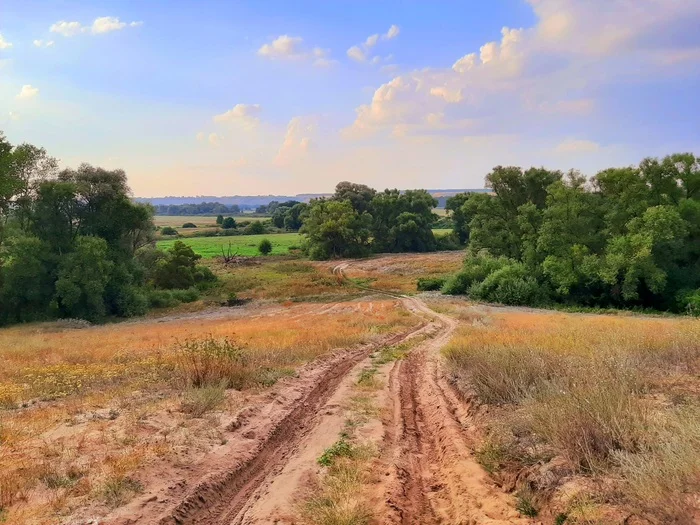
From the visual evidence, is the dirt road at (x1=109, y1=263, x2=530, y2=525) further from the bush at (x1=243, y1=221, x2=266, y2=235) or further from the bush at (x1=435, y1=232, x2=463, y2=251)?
the bush at (x1=243, y1=221, x2=266, y2=235)

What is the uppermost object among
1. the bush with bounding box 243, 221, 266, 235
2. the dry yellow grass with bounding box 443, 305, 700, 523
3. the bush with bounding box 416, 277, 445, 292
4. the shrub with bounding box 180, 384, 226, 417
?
the bush with bounding box 243, 221, 266, 235

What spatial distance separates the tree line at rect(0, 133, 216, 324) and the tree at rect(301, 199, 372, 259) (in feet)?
145

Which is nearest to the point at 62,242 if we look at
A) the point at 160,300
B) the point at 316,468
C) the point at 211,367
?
the point at 160,300

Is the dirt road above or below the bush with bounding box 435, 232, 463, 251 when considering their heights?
above

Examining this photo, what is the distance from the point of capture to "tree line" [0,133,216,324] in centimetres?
3638

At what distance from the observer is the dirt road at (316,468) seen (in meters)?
5.32

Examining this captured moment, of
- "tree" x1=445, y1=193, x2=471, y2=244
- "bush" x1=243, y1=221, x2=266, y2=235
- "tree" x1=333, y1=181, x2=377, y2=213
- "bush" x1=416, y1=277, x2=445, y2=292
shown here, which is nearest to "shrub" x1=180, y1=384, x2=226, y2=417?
"bush" x1=416, y1=277, x2=445, y2=292

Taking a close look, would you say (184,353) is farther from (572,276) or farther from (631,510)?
(572,276)

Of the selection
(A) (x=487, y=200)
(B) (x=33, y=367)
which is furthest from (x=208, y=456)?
(A) (x=487, y=200)

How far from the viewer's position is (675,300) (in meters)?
39.0

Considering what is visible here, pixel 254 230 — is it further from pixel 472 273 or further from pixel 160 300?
pixel 472 273

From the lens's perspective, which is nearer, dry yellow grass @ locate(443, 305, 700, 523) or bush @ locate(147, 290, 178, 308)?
dry yellow grass @ locate(443, 305, 700, 523)

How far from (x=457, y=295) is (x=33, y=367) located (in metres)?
40.5

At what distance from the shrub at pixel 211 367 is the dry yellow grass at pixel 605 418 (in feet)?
16.6
